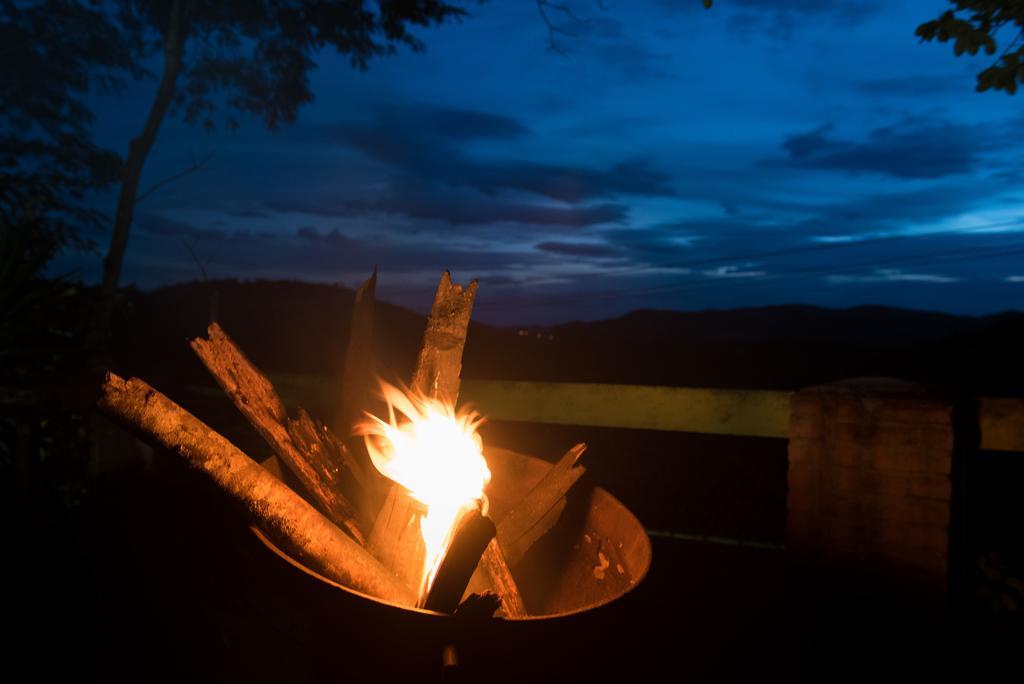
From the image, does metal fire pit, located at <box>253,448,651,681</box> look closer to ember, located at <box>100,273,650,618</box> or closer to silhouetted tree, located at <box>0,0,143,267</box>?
ember, located at <box>100,273,650,618</box>

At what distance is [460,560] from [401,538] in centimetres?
51

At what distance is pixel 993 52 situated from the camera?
368 centimetres

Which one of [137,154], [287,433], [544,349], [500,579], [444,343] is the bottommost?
[500,579]

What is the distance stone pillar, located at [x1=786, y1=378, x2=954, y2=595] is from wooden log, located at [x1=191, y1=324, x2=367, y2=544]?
2.11 metres

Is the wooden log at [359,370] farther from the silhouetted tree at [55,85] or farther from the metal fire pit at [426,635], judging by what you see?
the silhouetted tree at [55,85]

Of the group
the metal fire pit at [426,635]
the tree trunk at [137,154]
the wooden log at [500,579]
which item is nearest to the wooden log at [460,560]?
the metal fire pit at [426,635]

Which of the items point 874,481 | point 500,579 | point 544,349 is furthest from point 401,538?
point 544,349

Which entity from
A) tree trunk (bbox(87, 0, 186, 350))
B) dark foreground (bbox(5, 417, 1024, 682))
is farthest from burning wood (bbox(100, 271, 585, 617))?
tree trunk (bbox(87, 0, 186, 350))

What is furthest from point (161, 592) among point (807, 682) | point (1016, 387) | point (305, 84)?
point (1016, 387)

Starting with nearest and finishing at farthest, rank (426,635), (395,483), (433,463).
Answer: (426,635) → (433,463) → (395,483)

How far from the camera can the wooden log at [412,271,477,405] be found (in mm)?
2273

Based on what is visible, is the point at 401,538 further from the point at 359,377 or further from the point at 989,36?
the point at 989,36

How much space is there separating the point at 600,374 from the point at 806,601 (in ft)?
55.2

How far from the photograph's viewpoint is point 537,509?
226cm
